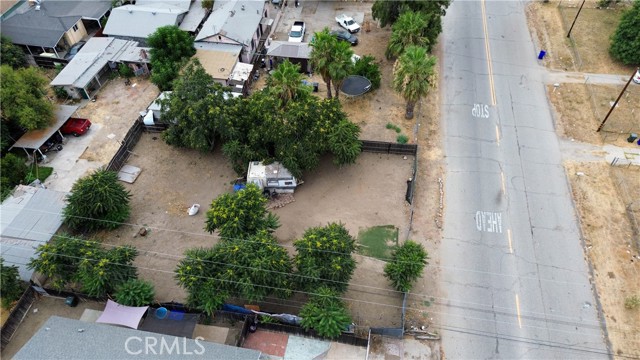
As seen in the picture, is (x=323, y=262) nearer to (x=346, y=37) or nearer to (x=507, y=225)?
(x=507, y=225)

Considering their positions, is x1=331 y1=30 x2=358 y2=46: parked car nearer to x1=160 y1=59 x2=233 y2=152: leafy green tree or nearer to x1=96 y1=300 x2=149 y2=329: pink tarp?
x1=160 y1=59 x2=233 y2=152: leafy green tree

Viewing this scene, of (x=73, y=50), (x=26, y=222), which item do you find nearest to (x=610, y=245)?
(x=26, y=222)

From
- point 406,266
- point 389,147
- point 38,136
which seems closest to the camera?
point 406,266

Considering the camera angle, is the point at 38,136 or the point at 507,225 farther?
the point at 38,136

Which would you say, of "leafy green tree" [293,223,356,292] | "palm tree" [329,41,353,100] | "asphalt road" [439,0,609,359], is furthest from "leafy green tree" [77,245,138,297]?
"palm tree" [329,41,353,100]

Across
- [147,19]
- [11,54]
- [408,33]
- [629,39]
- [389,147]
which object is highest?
[408,33]

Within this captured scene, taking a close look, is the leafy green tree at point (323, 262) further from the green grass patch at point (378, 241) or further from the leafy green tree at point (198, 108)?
the leafy green tree at point (198, 108)

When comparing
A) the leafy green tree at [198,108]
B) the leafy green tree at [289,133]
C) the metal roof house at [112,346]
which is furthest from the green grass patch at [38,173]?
the metal roof house at [112,346]
